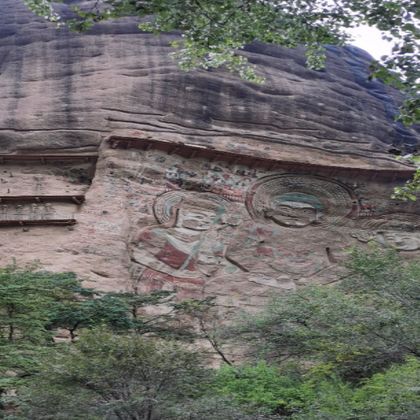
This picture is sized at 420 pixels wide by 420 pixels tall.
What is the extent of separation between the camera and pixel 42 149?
18.7m

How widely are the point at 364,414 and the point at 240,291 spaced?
8.63m

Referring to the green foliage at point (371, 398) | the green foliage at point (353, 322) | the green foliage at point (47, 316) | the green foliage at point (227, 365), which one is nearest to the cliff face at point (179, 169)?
the green foliage at point (47, 316)

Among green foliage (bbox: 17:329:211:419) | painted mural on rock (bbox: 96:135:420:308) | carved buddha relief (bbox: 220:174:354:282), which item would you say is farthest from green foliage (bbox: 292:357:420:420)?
carved buddha relief (bbox: 220:174:354:282)

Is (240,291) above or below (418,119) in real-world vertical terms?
below

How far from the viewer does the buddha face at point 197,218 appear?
1784cm

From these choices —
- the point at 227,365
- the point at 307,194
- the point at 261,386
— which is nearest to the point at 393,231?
the point at 307,194

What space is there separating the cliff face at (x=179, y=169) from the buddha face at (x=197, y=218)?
0.03 m

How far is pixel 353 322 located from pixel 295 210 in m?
8.46

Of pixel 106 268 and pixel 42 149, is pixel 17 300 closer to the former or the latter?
pixel 106 268

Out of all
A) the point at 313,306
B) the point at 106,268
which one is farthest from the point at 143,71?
the point at 313,306

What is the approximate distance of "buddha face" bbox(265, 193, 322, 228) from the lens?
1898 centimetres

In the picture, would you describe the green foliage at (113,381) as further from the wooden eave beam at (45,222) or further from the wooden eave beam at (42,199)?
the wooden eave beam at (42,199)

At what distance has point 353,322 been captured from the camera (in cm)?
1102

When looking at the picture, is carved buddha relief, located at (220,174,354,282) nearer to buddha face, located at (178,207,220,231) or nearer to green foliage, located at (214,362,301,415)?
buddha face, located at (178,207,220,231)
